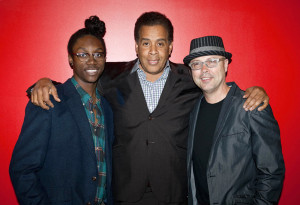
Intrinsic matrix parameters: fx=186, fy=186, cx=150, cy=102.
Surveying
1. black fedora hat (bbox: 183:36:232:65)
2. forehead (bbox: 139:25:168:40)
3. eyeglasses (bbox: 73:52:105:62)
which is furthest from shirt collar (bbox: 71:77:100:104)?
black fedora hat (bbox: 183:36:232:65)

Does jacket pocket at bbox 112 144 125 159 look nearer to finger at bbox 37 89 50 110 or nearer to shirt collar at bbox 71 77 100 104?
shirt collar at bbox 71 77 100 104

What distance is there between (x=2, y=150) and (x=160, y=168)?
2.14 meters

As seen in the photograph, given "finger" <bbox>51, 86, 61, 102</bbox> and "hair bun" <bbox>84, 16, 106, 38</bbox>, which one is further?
"hair bun" <bbox>84, 16, 106, 38</bbox>

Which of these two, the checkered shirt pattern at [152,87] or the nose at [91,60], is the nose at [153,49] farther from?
the nose at [91,60]

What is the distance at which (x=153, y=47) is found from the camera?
193 centimetres

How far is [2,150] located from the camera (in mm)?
2465

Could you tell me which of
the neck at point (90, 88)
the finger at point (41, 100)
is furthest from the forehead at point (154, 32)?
the finger at point (41, 100)

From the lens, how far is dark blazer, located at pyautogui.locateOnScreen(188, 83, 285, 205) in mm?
1495

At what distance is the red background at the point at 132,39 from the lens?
7.74 ft

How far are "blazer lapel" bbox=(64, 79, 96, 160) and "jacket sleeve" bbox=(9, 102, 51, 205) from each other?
228 millimetres

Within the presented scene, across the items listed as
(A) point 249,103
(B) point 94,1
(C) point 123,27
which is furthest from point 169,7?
(A) point 249,103

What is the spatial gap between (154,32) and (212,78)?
76 centimetres

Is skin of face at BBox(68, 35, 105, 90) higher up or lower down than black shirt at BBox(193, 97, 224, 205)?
higher up

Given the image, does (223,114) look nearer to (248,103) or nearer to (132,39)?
(248,103)
